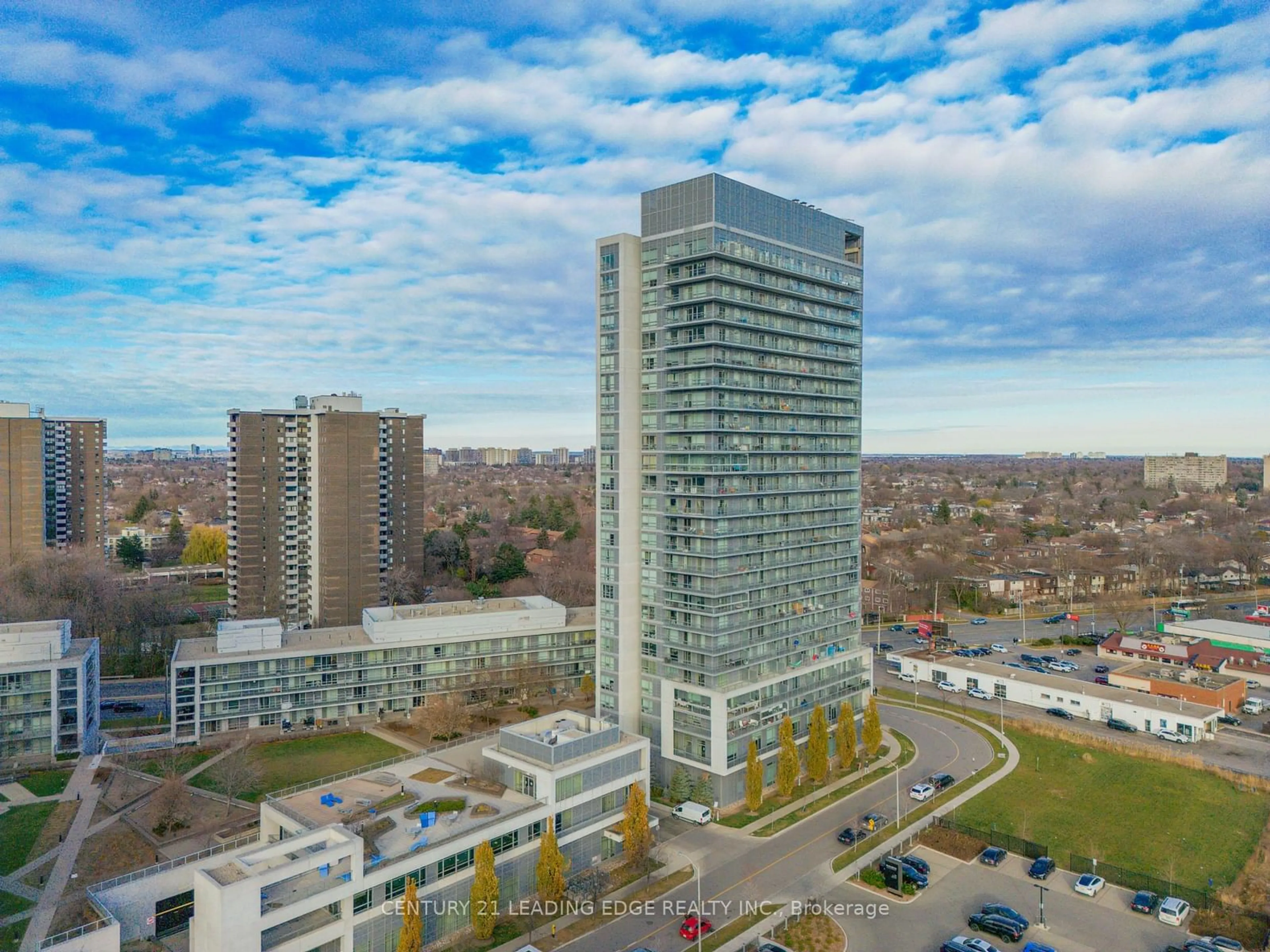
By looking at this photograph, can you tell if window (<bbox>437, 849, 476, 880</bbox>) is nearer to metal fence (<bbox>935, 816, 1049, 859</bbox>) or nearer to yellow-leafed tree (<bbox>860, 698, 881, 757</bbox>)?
metal fence (<bbox>935, 816, 1049, 859</bbox>)

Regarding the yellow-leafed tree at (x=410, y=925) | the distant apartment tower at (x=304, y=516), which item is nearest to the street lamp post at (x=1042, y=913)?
the yellow-leafed tree at (x=410, y=925)

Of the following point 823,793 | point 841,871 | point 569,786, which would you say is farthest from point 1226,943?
point 569,786

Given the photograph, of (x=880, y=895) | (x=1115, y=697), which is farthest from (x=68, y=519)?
(x=1115, y=697)

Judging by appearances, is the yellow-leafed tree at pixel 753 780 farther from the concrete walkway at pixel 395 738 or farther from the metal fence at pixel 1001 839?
the concrete walkway at pixel 395 738

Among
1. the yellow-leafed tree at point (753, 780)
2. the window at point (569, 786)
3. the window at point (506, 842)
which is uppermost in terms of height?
the window at point (569, 786)

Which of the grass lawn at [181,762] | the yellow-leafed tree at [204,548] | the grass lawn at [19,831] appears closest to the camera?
the grass lawn at [19,831]

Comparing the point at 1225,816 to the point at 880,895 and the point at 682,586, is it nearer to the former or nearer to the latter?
the point at 880,895

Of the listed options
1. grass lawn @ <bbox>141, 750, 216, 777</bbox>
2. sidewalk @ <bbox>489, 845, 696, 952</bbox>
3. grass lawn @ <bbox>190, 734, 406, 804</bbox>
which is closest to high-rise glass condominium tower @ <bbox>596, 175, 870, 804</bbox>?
sidewalk @ <bbox>489, 845, 696, 952</bbox>

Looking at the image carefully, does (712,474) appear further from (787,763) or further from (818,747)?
(818,747)
